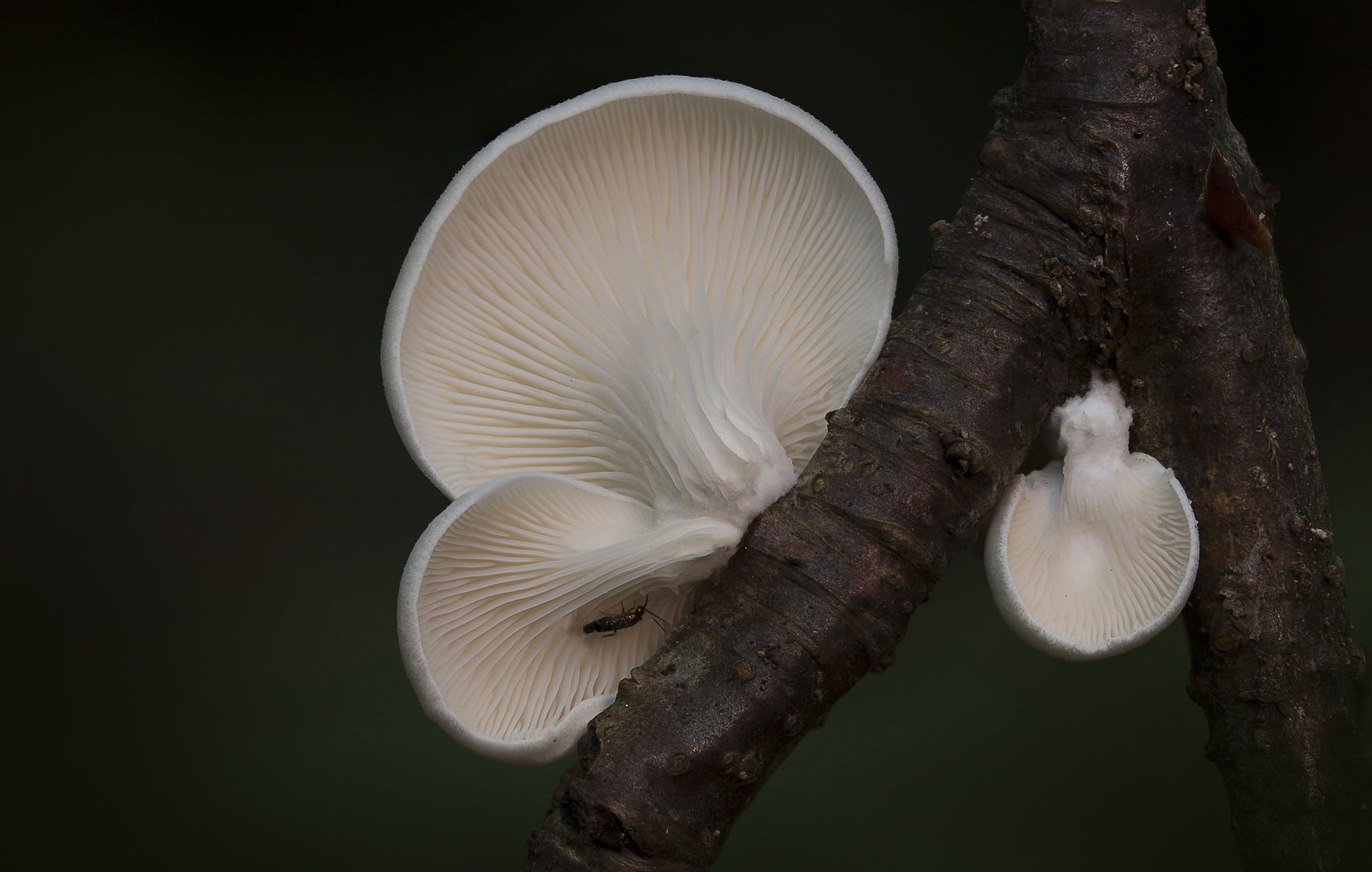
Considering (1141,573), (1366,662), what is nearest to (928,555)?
(1141,573)

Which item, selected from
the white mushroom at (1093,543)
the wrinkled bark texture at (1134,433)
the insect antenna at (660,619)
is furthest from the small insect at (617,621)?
the white mushroom at (1093,543)

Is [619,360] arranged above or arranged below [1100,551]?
above

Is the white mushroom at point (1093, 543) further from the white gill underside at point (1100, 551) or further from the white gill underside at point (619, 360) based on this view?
the white gill underside at point (619, 360)

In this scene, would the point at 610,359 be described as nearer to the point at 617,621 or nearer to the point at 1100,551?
the point at 617,621

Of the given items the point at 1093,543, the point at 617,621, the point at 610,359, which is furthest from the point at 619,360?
the point at 1093,543

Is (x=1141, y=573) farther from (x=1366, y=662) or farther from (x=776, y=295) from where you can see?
(x=776, y=295)

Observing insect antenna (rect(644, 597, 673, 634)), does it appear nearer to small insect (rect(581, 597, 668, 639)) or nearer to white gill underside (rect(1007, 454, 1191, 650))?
small insect (rect(581, 597, 668, 639))
